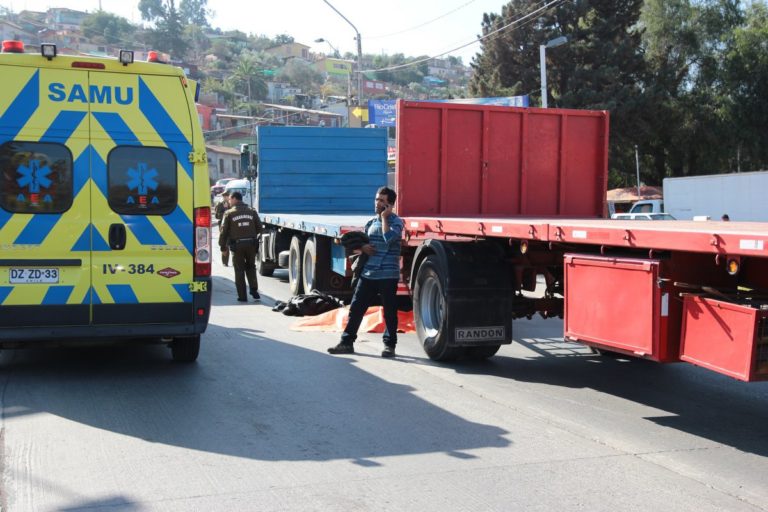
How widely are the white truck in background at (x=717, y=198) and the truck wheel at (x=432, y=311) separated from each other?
18.7m

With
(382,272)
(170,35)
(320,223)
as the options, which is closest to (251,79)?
(170,35)

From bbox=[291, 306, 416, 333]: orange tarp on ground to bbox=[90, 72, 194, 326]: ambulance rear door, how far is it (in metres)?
3.37

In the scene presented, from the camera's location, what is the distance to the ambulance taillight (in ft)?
24.2

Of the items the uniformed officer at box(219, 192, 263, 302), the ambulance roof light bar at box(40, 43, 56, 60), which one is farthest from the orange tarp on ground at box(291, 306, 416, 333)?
the ambulance roof light bar at box(40, 43, 56, 60)

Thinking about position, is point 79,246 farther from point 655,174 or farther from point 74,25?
point 74,25

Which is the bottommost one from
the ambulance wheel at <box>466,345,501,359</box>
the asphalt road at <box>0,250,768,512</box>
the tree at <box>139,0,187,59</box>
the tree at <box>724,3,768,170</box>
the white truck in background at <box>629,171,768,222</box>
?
the asphalt road at <box>0,250,768,512</box>

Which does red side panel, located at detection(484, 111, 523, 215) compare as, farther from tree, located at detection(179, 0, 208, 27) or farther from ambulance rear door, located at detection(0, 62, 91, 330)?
tree, located at detection(179, 0, 208, 27)

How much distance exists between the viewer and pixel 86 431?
5.75m

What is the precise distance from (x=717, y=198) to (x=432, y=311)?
22.0 meters

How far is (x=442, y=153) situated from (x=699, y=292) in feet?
15.2

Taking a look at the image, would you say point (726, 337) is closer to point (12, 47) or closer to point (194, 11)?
point (12, 47)

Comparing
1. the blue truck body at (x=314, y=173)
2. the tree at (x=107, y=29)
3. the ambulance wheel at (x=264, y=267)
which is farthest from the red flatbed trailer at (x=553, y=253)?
the tree at (x=107, y=29)

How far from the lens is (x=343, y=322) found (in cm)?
1066

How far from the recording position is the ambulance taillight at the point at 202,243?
7.38 m
